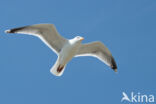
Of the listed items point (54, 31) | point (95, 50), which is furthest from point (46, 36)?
point (95, 50)

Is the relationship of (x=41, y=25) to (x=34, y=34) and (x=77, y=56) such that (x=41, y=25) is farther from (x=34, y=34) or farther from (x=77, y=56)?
(x=77, y=56)

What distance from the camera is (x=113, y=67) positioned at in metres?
19.5

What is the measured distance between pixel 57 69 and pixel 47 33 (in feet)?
3.97

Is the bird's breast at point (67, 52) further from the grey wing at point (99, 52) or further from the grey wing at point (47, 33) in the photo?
the grey wing at point (99, 52)

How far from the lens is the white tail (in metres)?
18.4

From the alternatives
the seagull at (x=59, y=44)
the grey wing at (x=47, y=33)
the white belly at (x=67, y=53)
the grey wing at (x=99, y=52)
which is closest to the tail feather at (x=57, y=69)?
the seagull at (x=59, y=44)

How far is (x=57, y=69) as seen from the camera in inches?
725

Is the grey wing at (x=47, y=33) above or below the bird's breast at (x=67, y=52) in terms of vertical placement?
above

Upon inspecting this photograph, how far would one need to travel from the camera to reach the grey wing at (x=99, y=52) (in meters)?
19.0

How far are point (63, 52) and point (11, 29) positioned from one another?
1.82 m

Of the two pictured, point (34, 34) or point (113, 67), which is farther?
point (113, 67)

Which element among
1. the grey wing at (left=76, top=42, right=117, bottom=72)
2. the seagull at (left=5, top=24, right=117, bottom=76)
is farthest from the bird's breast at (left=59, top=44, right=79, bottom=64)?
the grey wing at (left=76, top=42, right=117, bottom=72)

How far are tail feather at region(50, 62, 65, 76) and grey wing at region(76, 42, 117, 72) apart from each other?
92 centimetres

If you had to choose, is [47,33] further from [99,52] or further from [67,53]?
[99,52]
